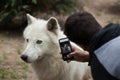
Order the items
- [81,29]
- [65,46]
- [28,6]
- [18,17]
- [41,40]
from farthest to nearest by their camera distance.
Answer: [18,17]
[28,6]
[41,40]
[81,29]
[65,46]

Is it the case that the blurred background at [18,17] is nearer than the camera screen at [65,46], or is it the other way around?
the camera screen at [65,46]

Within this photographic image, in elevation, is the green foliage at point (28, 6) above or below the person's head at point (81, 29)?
below

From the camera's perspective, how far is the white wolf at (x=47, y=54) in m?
4.01

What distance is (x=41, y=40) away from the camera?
4043mm

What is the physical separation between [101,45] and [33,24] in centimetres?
148

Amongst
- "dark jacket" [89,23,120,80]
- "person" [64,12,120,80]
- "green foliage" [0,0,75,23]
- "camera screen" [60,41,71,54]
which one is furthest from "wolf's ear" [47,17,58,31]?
"green foliage" [0,0,75,23]

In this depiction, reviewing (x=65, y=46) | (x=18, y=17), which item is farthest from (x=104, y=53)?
(x=18, y=17)

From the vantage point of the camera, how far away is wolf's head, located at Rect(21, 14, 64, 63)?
3972 mm

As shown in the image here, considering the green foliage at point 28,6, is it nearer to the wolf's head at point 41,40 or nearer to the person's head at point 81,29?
the wolf's head at point 41,40

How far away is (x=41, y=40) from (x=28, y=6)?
3.69 metres

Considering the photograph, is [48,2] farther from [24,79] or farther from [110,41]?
[110,41]

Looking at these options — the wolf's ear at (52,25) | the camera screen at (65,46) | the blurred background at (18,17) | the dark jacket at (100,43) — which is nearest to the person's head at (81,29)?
the camera screen at (65,46)

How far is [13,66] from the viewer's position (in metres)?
5.97

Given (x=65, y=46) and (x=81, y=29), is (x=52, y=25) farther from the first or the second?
(x=65, y=46)
